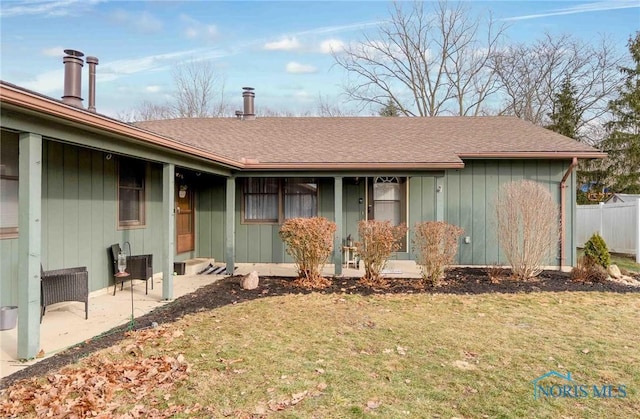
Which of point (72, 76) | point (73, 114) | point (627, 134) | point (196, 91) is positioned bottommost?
point (73, 114)

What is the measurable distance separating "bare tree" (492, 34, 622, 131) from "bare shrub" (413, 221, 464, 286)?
17.5 m

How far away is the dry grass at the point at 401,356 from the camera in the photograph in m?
2.85

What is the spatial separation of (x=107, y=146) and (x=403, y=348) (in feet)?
12.7

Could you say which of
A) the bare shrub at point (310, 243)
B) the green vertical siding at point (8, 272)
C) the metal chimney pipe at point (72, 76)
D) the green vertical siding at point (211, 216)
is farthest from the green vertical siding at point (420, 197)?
the green vertical siding at point (8, 272)

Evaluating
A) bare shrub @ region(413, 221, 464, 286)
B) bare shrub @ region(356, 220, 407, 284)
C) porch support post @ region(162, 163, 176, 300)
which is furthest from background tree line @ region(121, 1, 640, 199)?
porch support post @ region(162, 163, 176, 300)

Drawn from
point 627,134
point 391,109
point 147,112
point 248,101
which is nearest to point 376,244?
point 248,101

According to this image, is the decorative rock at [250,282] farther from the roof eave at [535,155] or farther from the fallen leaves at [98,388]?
the roof eave at [535,155]

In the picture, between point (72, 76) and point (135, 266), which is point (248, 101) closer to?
point (72, 76)

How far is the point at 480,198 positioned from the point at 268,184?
4.89 meters

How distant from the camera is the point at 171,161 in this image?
5809 mm

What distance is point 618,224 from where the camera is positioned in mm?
11234

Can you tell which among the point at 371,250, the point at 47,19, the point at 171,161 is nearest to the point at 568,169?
the point at 371,250

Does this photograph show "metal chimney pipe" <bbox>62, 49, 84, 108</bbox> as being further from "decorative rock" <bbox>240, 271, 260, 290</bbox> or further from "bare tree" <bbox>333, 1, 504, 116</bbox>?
"bare tree" <bbox>333, 1, 504, 116</bbox>

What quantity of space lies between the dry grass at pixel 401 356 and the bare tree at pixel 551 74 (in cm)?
1817
